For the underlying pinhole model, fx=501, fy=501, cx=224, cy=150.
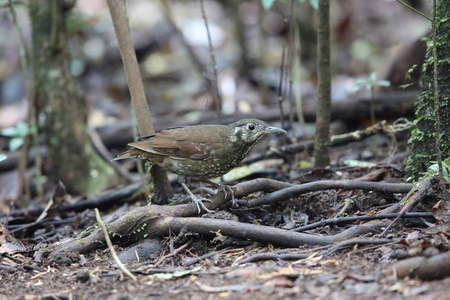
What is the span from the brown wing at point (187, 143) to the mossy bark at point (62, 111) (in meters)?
2.38

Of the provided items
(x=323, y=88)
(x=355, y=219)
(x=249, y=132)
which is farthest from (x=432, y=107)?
(x=249, y=132)

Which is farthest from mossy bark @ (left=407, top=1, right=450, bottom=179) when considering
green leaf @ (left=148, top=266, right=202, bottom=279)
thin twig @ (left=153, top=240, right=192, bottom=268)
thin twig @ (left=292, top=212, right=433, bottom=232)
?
green leaf @ (left=148, top=266, right=202, bottom=279)

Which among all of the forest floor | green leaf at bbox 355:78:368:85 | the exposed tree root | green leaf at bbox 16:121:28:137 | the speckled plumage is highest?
green leaf at bbox 16:121:28:137

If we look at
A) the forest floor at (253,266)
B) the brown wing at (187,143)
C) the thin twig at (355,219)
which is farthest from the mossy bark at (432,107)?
the brown wing at (187,143)

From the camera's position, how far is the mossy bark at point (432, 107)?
4.10 meters

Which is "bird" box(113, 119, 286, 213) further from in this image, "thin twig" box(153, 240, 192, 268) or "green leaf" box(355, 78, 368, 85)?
"green leaf" box(355, 78, 368, 85)

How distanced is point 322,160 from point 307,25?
805 cm

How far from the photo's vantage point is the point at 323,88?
5.19m

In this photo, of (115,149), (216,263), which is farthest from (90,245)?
(115,149)

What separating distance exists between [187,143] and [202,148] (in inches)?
7.0

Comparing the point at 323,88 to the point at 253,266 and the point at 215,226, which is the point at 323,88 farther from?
the point at 253,266

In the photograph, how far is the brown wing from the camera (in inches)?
195

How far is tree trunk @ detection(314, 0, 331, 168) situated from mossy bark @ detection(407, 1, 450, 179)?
1075 millimetres

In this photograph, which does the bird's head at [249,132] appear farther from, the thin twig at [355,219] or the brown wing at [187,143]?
the thin twig at [355,219]
